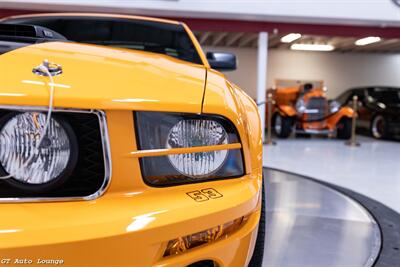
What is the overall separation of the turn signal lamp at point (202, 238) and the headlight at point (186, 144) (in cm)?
14

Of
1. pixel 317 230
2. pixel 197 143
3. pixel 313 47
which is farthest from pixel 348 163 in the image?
pixel 313 47

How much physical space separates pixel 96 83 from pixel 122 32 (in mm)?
1571

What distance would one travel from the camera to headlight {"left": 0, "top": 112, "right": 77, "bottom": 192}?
0.82 metres

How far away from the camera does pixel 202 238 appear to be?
859 millimetres

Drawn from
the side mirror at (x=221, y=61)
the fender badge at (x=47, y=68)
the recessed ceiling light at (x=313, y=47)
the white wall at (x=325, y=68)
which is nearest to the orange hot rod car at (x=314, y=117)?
the recessed ceiling light at (x=313, y=47)

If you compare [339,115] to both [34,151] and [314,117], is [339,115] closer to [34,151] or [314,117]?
[314,117]

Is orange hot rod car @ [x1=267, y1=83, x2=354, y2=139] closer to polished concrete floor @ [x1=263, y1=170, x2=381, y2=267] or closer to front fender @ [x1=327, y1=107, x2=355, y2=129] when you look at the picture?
front fender @ [x1=327, y1=107, x2=355, y2=129]

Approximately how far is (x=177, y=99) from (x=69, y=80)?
27 centimetres

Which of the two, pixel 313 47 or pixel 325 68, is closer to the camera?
pixel 313 47

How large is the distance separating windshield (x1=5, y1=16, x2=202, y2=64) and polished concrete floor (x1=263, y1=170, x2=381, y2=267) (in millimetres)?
1297

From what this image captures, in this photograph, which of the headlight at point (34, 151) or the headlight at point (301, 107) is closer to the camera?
the headlight at point (34, 151)

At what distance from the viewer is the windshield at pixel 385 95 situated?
8630 mm

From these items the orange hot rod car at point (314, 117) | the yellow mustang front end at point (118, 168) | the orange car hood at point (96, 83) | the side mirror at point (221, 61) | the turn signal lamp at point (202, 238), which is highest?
the side mirror at point (221, 61)

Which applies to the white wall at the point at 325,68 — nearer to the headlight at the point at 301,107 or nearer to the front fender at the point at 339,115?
the headlight at the point at 301,107
